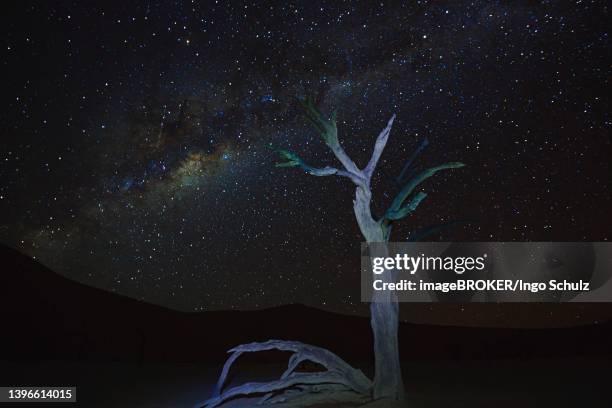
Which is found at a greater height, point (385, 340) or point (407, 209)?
point (407, 209)

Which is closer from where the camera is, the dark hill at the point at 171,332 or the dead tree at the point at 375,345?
the dead tree at the point at 375,345

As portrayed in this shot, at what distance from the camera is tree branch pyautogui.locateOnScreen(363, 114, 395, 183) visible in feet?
33.7

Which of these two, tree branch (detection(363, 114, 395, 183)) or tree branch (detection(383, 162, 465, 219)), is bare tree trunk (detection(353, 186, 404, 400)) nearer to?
tree branch (detection(383, 162, 465, 219))

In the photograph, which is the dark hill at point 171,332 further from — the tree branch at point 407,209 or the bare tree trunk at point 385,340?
the tree branch at point 407,209

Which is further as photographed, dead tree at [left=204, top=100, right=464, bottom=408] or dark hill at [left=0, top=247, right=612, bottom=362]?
dark hill at [left=0, top=247, right=612, bottom=362]

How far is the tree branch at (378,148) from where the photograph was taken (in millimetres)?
10273

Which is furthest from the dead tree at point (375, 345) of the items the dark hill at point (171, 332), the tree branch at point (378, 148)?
the dark hill at point (171, 332)

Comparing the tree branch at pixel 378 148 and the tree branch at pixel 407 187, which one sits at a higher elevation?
the tree branch at pixel 378 148

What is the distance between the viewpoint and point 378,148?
1035cm

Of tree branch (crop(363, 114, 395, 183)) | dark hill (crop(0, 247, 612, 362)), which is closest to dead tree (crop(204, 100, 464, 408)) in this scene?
tree branch (crop(363, 114, 395, 183))

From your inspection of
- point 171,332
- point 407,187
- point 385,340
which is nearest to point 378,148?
point 407,187

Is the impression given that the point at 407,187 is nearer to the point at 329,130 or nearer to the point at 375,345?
the point at 329,130

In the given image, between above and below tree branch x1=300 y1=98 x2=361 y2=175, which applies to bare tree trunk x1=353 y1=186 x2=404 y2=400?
below

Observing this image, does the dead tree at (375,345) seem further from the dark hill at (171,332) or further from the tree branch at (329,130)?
the dark hill at (171,332)
